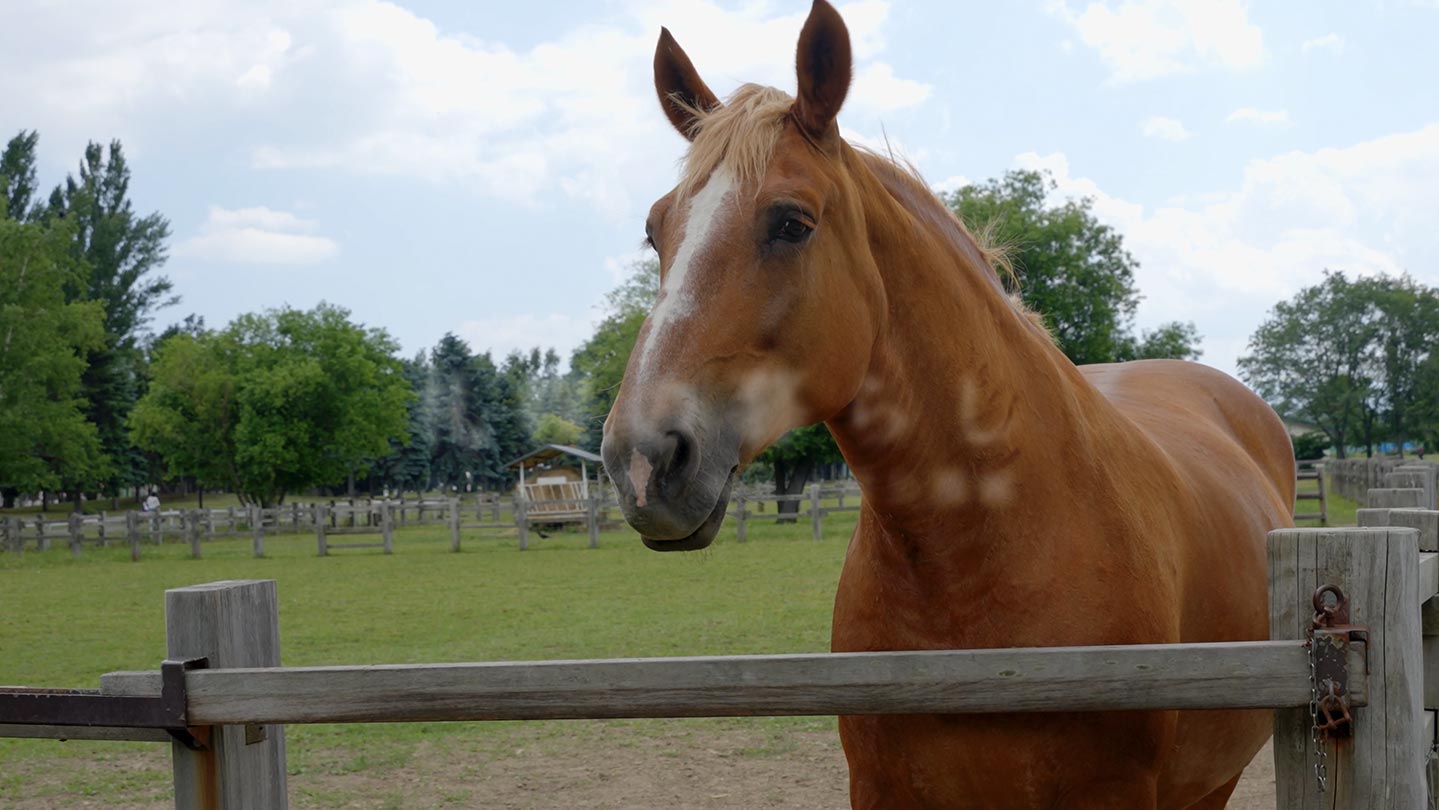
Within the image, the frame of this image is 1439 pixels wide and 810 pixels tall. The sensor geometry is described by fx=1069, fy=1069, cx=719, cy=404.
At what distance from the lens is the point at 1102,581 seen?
2.30m

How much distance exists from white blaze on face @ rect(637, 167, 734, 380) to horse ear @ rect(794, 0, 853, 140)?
26cm

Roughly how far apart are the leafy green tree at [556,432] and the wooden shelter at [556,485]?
20.5 metres

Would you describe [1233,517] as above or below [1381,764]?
above

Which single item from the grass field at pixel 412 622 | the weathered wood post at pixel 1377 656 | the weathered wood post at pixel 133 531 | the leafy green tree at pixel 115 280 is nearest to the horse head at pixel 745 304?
the weathered wood post at pixel 1377 656

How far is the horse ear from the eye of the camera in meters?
2.17

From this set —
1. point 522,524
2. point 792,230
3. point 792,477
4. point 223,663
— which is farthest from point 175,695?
point 792,477

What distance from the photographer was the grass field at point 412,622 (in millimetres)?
6613

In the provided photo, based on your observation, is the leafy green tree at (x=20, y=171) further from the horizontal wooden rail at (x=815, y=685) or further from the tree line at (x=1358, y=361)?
the tree line at (x=1358, y=361)

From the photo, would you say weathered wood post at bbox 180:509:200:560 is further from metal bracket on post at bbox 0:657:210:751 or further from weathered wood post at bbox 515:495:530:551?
metal bracket on post at bbox 0:657:210:751

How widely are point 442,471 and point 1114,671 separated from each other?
7044 centimetres

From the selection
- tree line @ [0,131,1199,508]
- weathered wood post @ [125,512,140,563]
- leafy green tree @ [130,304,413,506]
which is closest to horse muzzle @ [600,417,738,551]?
tree line @ [0,131,1199,508]

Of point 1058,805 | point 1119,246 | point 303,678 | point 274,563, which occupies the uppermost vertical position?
point 1119,246

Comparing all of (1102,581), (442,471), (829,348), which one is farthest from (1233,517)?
(442,471)

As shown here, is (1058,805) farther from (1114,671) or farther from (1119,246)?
(1119,246)
